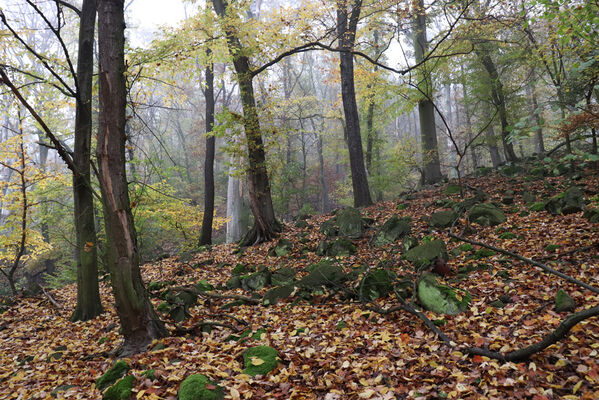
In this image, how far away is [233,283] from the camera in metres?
6.21

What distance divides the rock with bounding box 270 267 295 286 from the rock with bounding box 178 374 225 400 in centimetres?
298

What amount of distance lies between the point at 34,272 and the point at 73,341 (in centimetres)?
1528

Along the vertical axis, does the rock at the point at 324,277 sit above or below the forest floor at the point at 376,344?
above

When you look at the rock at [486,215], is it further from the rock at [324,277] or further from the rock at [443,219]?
the rock at [324,277]

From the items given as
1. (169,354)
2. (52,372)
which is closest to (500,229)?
(169,354)

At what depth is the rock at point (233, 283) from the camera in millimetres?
6163

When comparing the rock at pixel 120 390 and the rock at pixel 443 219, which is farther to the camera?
the rock at pixel 443 219

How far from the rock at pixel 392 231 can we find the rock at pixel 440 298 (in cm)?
250

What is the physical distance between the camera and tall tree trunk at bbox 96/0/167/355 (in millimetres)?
3750

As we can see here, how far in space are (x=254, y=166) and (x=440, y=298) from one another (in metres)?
6.04

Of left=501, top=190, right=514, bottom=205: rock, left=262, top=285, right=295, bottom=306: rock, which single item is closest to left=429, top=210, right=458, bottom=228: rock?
left=501, top=190, right=514, bottom=205: rock

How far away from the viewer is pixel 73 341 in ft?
15.8

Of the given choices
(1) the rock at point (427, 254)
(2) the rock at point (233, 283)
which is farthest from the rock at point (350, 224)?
(2) the rock at point (233, 283)

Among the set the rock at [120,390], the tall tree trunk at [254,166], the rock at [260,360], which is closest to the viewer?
the rock at [120,390]
